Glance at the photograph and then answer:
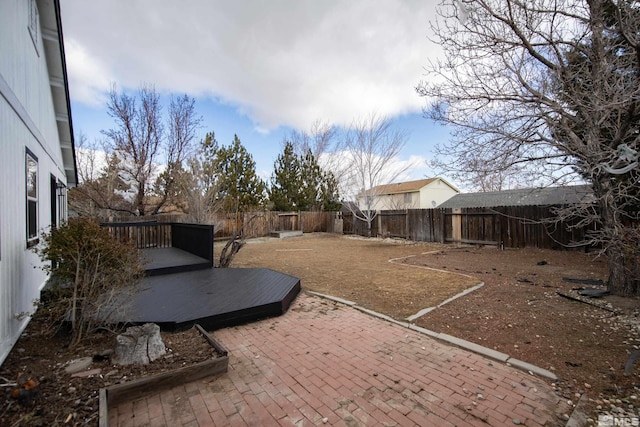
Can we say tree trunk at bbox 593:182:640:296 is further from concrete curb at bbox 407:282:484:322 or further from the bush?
the bush

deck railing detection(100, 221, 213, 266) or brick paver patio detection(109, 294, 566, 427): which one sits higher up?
deck railing detection(100, 221, 213, 266)

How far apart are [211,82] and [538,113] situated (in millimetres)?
10159

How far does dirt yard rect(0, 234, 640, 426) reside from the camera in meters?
2.23

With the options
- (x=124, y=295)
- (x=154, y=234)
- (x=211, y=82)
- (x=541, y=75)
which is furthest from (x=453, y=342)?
(x=211, y=82)

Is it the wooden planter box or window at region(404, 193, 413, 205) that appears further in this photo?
window at region(404, 193, 413, 205)

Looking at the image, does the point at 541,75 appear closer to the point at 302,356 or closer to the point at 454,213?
the point at 302,356

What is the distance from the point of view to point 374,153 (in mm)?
15195

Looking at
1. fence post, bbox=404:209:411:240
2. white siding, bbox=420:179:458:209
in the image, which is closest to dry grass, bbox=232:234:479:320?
fence post, bbox=404:209:411:240

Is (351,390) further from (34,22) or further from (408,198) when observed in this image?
(408,198)

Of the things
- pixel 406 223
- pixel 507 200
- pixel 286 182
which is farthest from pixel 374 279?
pixel 507 200

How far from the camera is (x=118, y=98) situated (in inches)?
530

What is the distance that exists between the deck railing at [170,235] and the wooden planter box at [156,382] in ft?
13.3

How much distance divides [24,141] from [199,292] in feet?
9.74

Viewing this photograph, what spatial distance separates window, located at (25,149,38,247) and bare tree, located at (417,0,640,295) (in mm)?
6398
